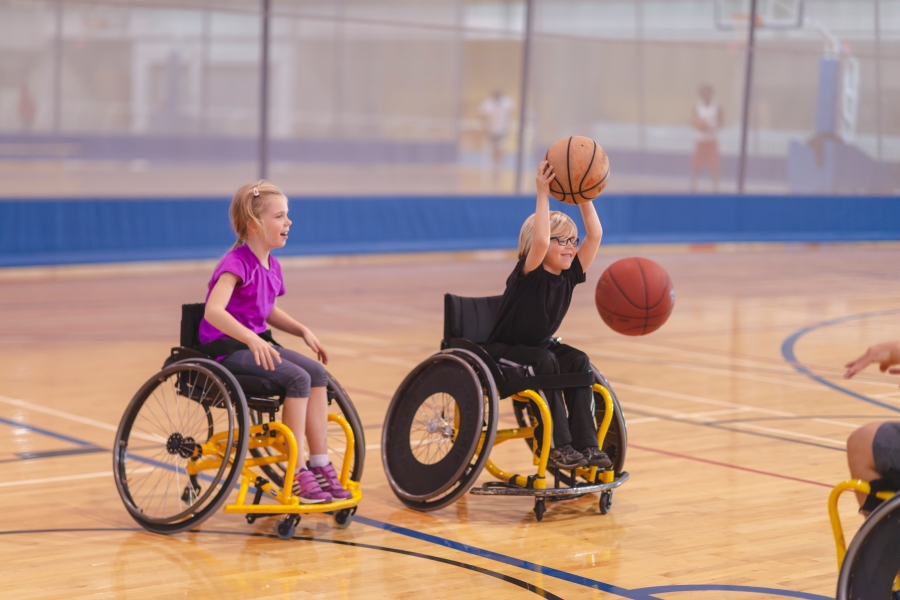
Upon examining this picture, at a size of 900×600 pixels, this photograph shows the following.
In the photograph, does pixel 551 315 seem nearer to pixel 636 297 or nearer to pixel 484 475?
pixel 636 297

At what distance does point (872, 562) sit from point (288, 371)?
6.24ft

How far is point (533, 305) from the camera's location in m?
4.45

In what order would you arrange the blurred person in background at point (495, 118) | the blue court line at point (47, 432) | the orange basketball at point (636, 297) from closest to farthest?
1. the orange basketball at point (636, 297)
2. the blue court line at point (47, 432)
3. the blurred person in background at point (495, 118)

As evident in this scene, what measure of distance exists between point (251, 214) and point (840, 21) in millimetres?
14695

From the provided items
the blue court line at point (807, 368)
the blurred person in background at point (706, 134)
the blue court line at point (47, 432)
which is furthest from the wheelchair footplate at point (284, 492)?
the blurred person in background at point (706, 134)

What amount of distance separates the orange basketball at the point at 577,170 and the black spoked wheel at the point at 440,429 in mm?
672

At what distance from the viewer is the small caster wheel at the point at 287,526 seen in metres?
4.06

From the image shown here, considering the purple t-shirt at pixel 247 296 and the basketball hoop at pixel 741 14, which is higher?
the basketball hoop at pixel 741 14

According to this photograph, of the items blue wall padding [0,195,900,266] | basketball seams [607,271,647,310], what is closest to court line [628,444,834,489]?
basketball seams [607,271,647,310]

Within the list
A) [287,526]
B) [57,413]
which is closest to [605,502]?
[287,526]

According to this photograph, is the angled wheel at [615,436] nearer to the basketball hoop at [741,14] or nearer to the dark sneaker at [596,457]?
the dark sneaker at [596,457]

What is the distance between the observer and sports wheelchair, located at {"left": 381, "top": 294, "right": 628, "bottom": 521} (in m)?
4.25

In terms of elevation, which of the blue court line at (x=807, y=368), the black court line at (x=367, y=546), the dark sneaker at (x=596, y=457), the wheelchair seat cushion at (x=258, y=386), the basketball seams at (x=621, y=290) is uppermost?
the basketball seams at (x=621, y=290)

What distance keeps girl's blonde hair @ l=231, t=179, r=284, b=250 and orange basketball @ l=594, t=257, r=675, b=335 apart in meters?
1.35
